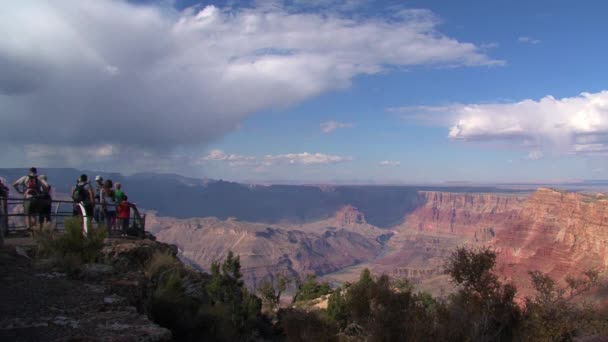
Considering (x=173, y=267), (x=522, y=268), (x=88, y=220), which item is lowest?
(x=522, y=268)

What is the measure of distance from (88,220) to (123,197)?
161 inches

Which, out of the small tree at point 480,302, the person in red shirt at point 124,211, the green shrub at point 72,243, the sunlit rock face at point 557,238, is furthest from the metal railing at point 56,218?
the sunlit rock face at point 557,238

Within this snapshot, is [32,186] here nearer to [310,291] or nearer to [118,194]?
[118,194]

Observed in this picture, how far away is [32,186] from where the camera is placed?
17.5 metres

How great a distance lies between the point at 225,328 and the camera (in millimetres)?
13602

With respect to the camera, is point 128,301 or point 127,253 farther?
point 127,253

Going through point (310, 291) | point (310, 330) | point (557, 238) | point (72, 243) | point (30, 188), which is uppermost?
point (30, 188)

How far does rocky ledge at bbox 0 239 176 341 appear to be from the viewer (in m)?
7.57

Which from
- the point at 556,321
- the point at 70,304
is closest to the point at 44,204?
the point at 70,304

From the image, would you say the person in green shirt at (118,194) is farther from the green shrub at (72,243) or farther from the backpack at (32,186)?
the green shrub at (72,243)

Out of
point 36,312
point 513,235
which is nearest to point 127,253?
point 36,312

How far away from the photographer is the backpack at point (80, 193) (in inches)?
663

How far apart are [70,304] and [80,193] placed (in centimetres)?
884

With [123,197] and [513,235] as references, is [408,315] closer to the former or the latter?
[123,197]
